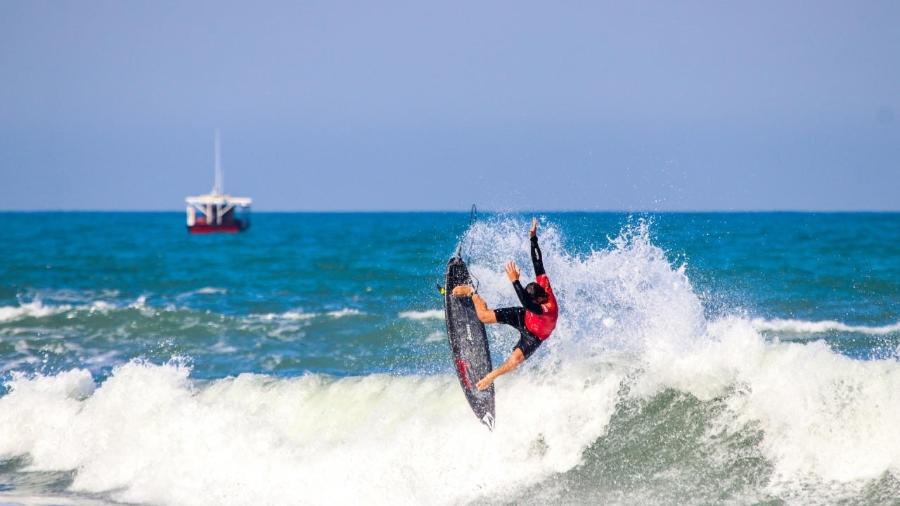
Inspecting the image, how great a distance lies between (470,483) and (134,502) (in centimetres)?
368

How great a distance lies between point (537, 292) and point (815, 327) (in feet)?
28.6

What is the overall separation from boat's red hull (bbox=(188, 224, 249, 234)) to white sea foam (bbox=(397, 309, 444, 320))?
49.3 m

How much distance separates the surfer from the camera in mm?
9336

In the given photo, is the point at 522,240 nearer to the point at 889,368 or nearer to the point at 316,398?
the point at 316,398

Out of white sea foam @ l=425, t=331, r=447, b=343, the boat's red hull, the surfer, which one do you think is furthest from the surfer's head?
the boat's red hull

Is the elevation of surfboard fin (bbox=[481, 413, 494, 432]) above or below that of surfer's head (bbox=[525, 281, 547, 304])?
below

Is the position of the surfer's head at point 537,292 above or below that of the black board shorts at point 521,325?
above

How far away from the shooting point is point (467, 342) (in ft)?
34.6

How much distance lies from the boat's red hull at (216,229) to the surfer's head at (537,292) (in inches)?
2331

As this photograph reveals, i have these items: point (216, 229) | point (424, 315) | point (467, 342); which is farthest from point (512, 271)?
point (216, 229)

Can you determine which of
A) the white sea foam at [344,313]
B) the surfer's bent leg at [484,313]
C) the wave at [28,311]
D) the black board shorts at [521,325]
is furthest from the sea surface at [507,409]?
the wave at [28,311]

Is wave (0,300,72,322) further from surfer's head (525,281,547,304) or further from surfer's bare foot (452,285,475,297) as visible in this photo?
surfer's head (525,281,547,304)

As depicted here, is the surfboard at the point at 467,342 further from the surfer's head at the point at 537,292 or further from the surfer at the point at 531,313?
the surfer's head at the point at 537,292

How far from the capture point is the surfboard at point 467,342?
10.4 metres
